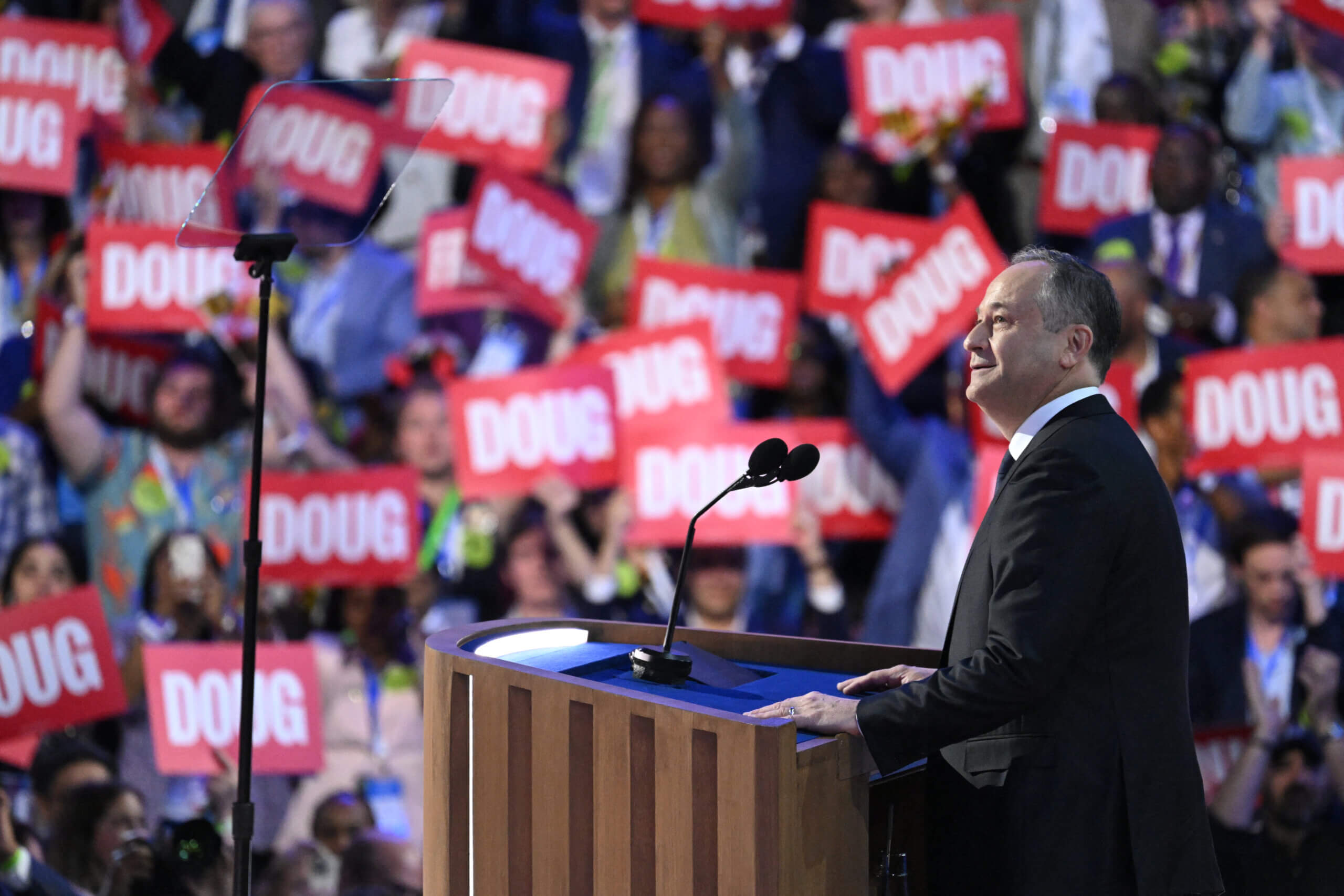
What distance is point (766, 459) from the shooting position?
1.66 m

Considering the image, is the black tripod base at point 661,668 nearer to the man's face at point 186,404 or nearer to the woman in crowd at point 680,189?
the woman in crowd at point 680,189

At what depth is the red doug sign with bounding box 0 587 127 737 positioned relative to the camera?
385 cm

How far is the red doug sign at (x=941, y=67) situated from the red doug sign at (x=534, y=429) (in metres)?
1.19

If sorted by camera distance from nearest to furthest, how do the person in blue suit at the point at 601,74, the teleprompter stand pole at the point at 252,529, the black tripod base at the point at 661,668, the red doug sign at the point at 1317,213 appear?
1. the black tripod base at the point at 661,668
2. the teleprompter stand pole at the point at 252,529
3. the red doug sign at the point at 1317,213
4. the person in blue suit at the point at 601,74

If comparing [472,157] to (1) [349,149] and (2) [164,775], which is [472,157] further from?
(2) [164,775]

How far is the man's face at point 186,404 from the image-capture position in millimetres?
4031

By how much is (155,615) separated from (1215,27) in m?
3.63

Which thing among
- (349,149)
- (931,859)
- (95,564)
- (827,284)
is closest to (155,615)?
(95,564)

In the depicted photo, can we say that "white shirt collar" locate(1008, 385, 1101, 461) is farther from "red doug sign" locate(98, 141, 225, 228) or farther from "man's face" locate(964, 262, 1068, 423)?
"red doug sign" locate(98, 141, 225, 228)

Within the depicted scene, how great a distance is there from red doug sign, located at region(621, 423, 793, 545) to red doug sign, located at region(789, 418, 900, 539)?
3.2 inches

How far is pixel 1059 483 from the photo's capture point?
1424 mm

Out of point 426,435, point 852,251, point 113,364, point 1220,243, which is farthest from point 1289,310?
point 113,364

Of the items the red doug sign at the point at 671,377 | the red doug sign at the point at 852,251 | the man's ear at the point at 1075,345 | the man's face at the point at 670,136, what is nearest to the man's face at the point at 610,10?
the man's face at the point at 670,136

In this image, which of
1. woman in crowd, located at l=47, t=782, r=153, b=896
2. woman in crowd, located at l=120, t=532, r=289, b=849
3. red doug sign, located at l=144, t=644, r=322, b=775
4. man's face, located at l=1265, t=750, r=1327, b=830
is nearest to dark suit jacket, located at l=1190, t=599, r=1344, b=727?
man's face, located at l=1265, t=750, r=1327, b=830
